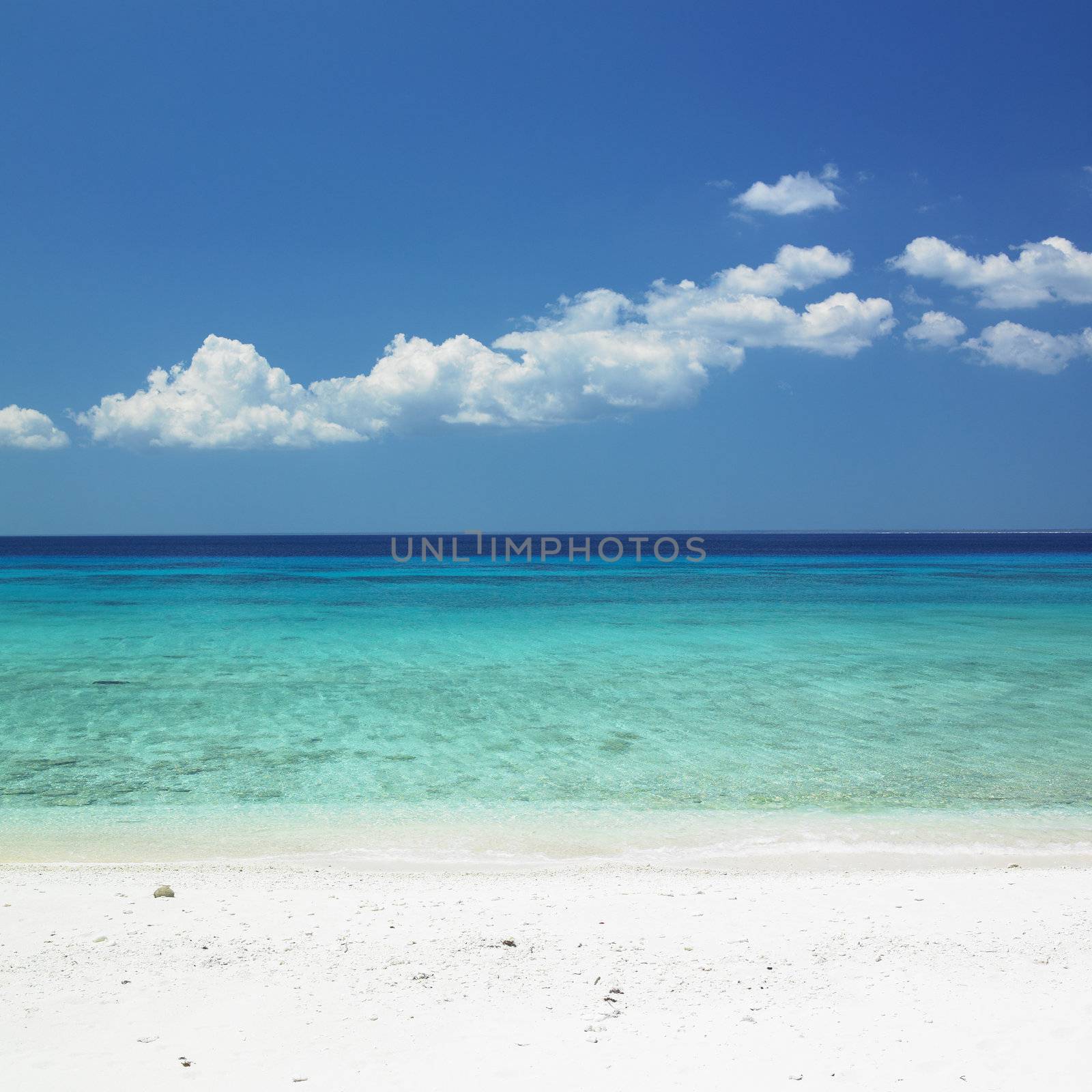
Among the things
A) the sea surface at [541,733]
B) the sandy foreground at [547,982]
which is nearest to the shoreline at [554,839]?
the sea surface at [541,733]

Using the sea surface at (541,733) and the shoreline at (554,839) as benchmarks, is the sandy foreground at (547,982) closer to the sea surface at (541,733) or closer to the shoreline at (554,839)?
the shoreline at (554,839)

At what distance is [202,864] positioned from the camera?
712 cm

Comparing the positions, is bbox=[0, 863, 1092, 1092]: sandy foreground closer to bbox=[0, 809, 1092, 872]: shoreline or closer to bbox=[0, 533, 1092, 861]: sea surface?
bbox=[0, 809, 1092, 872]: shoreline

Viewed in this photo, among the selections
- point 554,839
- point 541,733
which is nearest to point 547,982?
point 554,839

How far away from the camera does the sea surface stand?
8.07 meters

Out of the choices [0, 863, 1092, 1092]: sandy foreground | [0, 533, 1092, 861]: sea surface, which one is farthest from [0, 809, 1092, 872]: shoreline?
[0, 863, 1092, 1092]: sandy foreground

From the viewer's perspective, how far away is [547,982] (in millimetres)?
4609

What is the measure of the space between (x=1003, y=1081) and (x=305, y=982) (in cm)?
348

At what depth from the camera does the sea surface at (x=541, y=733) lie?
8070 millimetres

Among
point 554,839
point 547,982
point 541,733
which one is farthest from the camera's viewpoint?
point 541,733

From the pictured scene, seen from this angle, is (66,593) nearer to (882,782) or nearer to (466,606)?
(466,606)

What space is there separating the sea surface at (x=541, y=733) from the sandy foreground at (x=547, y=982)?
1443mm

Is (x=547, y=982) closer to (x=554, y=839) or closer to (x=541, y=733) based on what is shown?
(x=554, y=839)

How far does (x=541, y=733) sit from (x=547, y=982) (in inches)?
288
